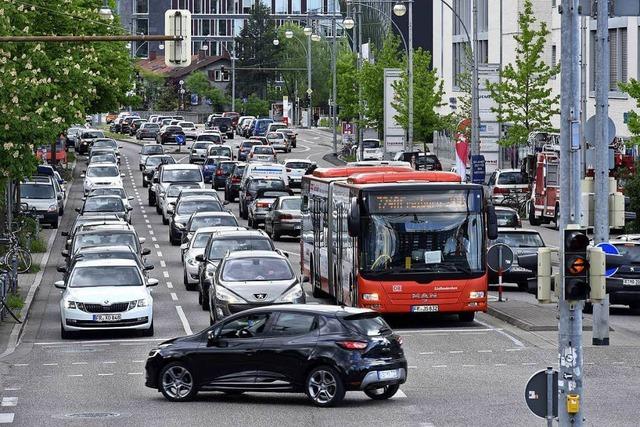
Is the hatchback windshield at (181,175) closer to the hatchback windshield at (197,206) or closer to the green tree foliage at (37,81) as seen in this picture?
the green tree foliage at (37,81)

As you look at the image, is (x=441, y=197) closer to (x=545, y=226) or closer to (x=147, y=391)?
(x=147, y=391)

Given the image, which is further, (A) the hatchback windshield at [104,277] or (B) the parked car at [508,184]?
(B) the parked car at [508,184]

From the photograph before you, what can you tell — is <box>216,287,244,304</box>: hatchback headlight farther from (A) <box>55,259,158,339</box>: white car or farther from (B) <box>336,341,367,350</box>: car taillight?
(B) <box>336,341,367,350</box>: car taillight

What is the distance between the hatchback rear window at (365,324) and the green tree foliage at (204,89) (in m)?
157

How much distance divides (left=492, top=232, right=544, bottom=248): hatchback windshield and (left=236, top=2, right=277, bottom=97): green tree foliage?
140083 millimetres

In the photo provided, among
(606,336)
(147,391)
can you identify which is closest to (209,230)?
(606,336)

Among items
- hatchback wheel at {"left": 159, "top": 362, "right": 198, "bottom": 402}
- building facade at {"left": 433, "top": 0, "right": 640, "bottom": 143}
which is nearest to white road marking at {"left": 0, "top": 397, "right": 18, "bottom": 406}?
hatchback wheel at {"left": 159, "top": 362, "right": 198, "bottom": 402}

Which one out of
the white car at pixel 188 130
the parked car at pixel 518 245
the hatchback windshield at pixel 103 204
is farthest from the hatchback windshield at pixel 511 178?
the white car at pixel 188 130

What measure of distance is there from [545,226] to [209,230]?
22.0m

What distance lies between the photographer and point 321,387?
71.4ft

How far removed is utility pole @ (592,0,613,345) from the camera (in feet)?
88.6

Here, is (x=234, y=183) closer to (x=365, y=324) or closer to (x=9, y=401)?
(x=9, y=401)

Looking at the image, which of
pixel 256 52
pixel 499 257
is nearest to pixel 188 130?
pixel 256 52

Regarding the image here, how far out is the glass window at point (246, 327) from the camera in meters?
22.3
